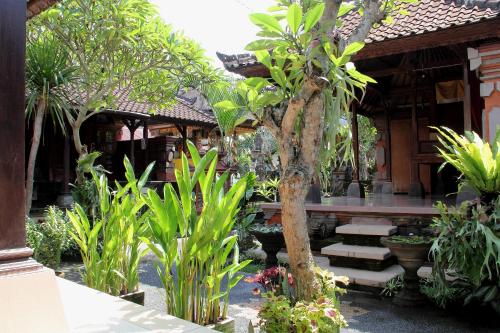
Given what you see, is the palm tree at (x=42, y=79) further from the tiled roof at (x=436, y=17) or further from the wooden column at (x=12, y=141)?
the tiled roof at (x=436, y=17)

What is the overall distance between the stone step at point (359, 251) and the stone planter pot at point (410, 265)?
0.56 metres

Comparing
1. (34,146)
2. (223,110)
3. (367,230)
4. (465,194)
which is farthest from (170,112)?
(465,194)

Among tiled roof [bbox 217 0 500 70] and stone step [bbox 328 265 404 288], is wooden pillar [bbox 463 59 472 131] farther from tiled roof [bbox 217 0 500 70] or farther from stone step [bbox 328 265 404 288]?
stone step [bbox 328 265 404 288]

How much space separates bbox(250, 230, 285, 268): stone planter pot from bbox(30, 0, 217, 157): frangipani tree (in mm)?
3139

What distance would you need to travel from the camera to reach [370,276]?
17.3 feet

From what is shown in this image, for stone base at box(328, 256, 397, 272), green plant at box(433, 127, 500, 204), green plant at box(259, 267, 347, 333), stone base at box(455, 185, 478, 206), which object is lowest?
stone base at box(328, 256, 397, 272)

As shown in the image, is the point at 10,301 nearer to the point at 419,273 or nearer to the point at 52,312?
the point at 52,312

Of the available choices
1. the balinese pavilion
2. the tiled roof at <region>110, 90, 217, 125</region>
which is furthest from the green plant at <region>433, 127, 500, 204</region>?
the tiled roof at <region>110, 90, 217, 125</region>

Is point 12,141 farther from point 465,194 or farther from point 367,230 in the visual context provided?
point 465,194

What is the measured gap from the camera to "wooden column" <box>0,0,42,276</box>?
7.70ft

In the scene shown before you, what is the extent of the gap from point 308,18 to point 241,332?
2.80 m

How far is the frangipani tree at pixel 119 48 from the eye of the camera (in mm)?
6258

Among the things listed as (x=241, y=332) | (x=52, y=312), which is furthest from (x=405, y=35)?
(x=52, y=312)

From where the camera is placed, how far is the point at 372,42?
246 inches
